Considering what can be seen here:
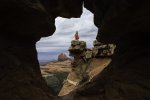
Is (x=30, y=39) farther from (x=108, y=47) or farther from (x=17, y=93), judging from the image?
(x=108, y=47)

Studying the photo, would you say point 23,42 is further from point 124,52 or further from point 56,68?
point 56,68

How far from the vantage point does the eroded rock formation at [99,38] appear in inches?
189

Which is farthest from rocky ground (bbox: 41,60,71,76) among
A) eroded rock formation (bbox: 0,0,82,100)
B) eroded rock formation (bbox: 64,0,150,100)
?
eroded rock formation (bbox: 64,0,150,100)

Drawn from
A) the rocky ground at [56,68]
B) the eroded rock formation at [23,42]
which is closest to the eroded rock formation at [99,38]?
the eroded rock formation at [23,42]

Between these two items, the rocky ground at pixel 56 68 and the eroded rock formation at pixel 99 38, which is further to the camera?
the rocky ground at pixel 56 68

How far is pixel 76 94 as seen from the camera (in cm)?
563

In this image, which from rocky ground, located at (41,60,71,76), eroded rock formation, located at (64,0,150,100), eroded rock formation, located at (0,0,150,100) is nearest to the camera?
eroded rock formation, located at (64,0,150,100)

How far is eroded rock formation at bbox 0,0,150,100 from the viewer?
480 cm

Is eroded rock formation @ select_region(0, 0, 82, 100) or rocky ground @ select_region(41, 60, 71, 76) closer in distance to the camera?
eroded rock formation @ select_region(0, 0, 82, 100)

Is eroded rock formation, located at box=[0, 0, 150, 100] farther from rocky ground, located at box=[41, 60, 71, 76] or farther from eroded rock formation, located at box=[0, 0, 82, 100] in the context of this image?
rocky ground, located at box=[41, 60, 71, 76]

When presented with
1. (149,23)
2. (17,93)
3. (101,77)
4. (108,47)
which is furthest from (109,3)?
(108,47)

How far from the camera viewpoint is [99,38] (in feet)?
19.6

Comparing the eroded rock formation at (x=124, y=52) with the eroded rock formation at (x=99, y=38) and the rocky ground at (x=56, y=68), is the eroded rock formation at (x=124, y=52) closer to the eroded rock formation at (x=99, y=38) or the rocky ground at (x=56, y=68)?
the eroded rock formation at (x=99, y=38)

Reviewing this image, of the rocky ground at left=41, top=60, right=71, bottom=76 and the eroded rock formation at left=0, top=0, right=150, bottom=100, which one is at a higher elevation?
the eroded rock formation at left=0, top=0, right=150, bottom=100
